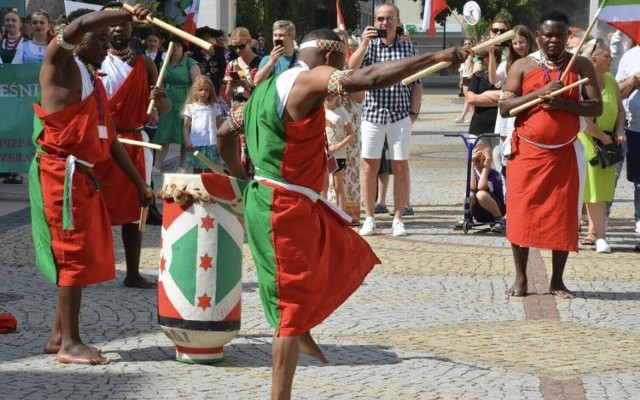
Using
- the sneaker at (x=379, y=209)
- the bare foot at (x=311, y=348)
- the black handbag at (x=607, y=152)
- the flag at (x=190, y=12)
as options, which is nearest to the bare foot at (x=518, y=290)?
the bare foot at (x=311, y=348)

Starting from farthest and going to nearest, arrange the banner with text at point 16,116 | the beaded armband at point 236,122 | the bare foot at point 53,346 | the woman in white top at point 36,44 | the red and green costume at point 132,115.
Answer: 1. the woman in white top at point 36,44
2. the banner with text at point 16,116
3. the red and green costume at point 132,115
4. the bare foot at point 53,346
5. the beaded armband at point 236,122

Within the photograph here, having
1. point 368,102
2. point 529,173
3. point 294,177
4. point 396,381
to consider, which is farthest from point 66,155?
point 368,102

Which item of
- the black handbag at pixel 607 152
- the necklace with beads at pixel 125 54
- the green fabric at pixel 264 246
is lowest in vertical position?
the black handbag at pixel 607 152

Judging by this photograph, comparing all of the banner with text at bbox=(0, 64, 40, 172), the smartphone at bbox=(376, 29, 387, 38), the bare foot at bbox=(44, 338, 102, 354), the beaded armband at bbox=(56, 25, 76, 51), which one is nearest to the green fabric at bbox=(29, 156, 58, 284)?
the bare foot at bbox=(44, 338, 102, 354)

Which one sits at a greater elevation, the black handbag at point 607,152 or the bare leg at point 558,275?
the black handbag at point 607,152

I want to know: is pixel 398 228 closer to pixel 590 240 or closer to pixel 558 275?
pixel 590 240

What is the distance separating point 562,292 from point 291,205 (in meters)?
3.74

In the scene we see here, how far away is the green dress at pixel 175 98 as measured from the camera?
14.7 m

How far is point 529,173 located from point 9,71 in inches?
282

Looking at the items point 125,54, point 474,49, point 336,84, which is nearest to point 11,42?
point 125,54

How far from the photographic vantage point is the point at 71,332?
6586mm

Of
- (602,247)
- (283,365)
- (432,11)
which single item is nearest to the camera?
(283,365)

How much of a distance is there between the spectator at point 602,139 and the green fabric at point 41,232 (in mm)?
5695

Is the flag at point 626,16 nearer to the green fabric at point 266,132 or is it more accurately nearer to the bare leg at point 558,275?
the bare leg at point 558,275
